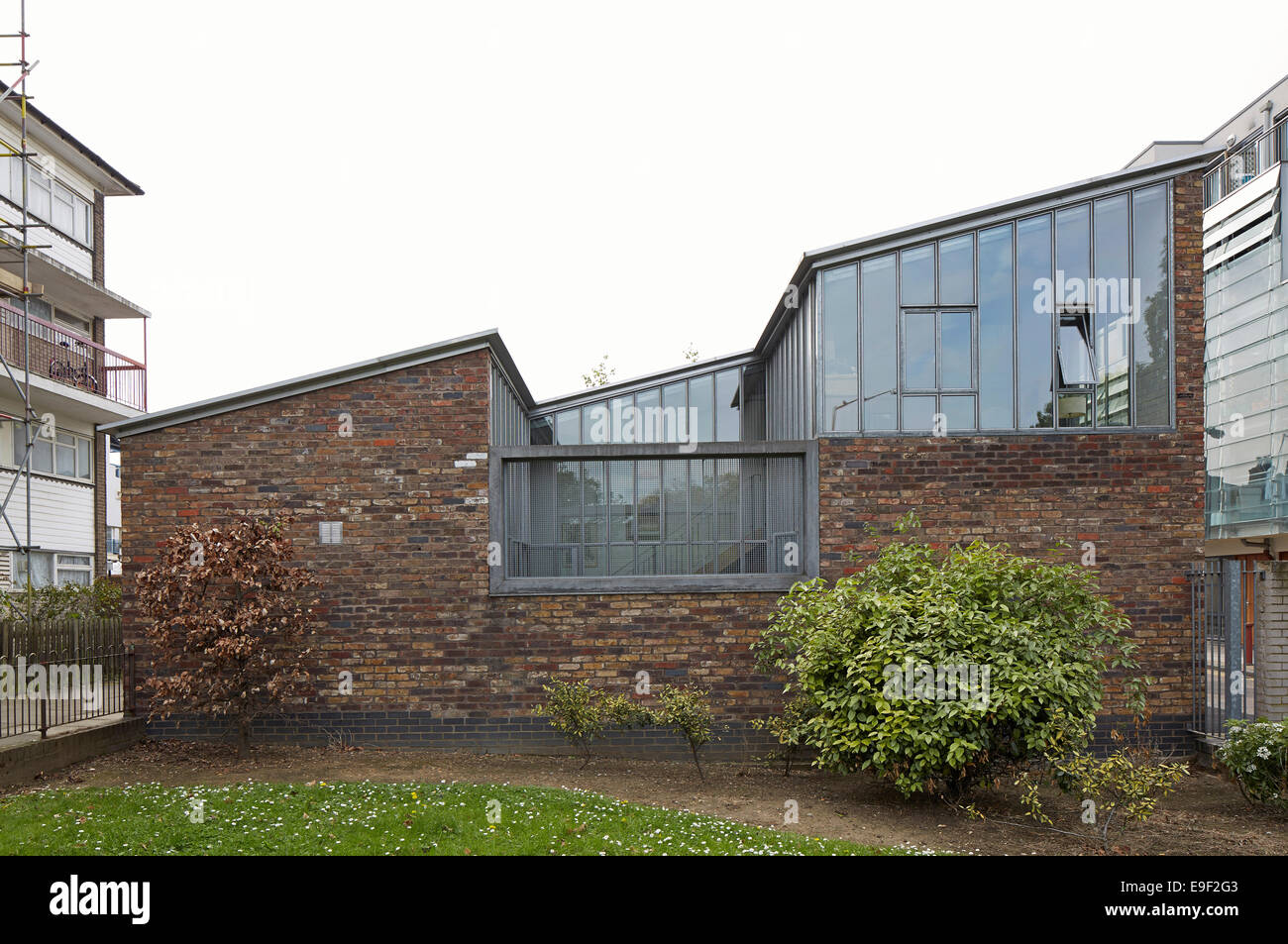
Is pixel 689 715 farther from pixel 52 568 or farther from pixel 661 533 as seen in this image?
pixel 52 568

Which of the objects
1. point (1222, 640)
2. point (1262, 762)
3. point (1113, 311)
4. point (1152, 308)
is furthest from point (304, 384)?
point (1222, 640)

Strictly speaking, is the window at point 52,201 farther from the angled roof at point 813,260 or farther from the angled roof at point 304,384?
the angled roof at point 813,260

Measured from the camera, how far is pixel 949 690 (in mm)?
7387

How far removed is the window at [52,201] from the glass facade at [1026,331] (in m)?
17.2

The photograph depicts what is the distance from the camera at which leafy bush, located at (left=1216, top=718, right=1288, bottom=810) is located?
25.4ft

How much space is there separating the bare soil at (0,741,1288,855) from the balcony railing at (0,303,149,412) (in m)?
10.5

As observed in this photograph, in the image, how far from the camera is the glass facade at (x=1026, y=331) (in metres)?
10.2

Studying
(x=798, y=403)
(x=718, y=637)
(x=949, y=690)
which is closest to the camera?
(x=949, y=690)

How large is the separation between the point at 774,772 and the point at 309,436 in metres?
6.41

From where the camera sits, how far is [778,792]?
335 inches

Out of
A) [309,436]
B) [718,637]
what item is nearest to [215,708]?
[309,436]

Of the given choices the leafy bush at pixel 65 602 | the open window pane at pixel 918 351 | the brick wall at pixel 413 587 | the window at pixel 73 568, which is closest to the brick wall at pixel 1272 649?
the open window pane at pixel 918 351

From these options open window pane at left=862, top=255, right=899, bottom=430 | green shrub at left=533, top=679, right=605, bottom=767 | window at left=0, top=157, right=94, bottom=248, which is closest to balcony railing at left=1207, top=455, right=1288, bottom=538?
open window pane at left=862, top=255, right=899, bottom=430

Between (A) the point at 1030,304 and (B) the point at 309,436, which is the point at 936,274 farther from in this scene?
(B) the point at 309,436
